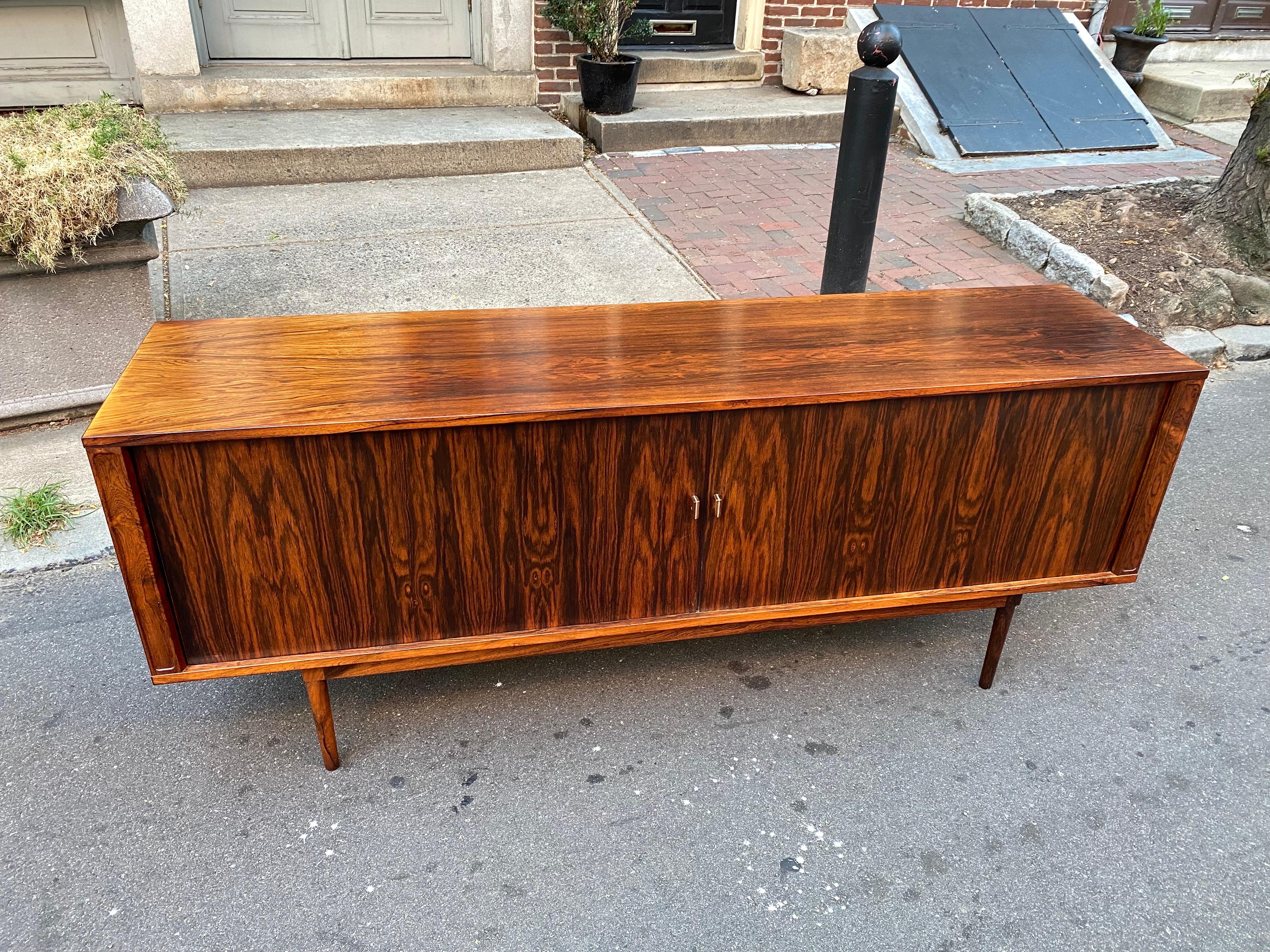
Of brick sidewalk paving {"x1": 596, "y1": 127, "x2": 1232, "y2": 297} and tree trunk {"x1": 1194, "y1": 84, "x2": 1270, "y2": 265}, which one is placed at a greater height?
tree trunk {"x1": 1194, "y1": 84, "x2": 1270, "y2": 265}

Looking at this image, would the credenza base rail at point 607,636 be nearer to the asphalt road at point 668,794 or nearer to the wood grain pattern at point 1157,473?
the wood grain pattern at point 1157,473

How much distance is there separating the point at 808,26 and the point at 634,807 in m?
7.22

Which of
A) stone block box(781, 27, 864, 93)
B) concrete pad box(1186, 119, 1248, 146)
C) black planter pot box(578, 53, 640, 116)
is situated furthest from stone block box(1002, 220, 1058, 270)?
concrete pad box(1186, 119, 1248, 146)

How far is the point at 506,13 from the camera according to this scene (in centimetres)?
672

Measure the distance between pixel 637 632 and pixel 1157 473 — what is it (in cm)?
130

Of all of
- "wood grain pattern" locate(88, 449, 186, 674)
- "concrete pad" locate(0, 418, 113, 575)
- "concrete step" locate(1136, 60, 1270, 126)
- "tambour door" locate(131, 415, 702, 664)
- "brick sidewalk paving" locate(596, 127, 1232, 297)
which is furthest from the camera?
"concrete step" locate(1136, 60, 1270, 126)

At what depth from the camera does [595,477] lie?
6.69 ft

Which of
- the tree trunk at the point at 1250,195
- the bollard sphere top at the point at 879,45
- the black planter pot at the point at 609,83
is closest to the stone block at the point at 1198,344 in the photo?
the tree trunk at the point at 1250,195

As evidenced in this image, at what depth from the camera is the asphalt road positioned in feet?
6.45

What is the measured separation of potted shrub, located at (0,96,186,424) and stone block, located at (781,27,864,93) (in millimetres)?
5223

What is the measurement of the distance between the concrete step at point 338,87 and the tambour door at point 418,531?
5334 mm

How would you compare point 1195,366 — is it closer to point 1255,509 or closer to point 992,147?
point 1255,509

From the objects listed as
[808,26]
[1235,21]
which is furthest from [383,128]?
[1235,21]

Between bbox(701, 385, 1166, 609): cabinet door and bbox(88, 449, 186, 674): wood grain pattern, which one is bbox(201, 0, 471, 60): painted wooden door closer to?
bbox(88, 449, 186, 674): wood grain pattern
